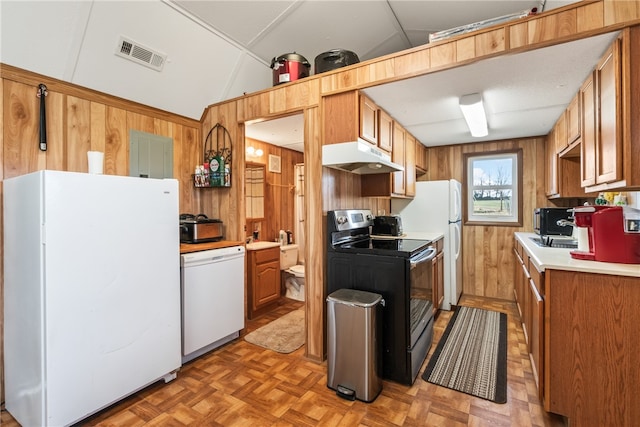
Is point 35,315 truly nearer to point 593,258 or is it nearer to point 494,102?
point 593,258

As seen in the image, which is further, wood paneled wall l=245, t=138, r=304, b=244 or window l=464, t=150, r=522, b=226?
wood paneled wall l=245, t=138, r=304, b=244

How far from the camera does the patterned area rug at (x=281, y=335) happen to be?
2699mm

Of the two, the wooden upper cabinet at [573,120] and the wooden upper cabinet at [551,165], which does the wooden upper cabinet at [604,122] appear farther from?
the wooden upper cabinet at [551,165]

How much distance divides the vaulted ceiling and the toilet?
173cm

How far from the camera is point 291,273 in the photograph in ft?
12.8

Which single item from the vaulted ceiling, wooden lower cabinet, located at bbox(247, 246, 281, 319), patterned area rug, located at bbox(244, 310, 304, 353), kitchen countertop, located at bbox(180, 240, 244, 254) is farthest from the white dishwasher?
the vaulted ceiling

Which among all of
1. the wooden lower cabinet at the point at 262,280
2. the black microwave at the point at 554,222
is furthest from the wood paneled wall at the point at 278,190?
the black microwave at the point at 554,222

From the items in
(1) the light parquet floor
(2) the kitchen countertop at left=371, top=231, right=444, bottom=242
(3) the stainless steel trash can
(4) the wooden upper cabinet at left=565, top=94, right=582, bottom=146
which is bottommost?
(1) the light parquet floor

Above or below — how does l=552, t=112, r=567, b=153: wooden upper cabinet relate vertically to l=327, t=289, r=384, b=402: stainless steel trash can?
above

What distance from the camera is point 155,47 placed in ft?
7.48

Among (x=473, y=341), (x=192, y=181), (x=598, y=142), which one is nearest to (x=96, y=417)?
(x=192, y=181)

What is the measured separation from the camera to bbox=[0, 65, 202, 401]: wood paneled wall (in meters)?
1.93

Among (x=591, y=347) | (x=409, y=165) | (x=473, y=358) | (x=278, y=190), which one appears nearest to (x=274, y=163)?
(x=278, y=190)

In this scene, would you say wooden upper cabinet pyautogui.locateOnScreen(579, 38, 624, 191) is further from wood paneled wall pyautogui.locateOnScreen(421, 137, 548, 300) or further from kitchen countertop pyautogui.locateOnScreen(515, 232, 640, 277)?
wood paneled wall pyautogui.locateOnScreen(421, 137, 548, 300)
